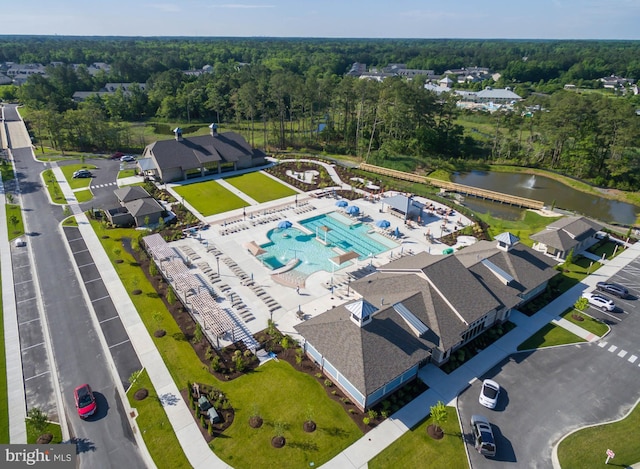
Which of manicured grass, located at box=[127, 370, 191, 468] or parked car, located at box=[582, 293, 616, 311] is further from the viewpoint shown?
parked car, located at box=[582, 293, 616, 311]

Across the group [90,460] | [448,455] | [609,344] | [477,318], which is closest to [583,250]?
[609,344]

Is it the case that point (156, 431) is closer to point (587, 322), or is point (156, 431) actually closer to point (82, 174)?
point (587, 322)

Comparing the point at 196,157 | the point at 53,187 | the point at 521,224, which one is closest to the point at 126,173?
the point at 53,187

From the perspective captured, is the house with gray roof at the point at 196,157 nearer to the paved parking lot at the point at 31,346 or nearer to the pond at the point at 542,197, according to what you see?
the paved parking lot at the point at 31,346

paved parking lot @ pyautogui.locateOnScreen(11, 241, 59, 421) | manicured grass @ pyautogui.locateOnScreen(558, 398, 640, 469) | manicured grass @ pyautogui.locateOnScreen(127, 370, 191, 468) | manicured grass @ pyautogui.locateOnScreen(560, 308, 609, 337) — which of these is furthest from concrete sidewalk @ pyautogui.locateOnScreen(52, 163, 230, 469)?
manicured grass @ pyautogui.locateOnScreen(560, 308, 609, 337)

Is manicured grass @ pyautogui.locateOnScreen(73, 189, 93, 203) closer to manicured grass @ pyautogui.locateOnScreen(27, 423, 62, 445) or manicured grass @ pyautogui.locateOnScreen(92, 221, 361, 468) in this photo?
manicured grass @ pyautogui.locateOnScreen(92, 221, 361, 468)

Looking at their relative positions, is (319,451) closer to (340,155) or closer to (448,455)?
(448,455)
